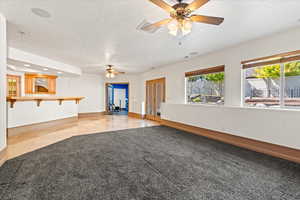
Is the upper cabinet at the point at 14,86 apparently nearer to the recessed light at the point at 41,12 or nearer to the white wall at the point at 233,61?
the recessed light at the point at 41,12

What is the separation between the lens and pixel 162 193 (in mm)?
1726

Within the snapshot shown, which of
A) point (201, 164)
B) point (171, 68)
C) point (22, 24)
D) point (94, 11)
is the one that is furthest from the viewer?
point (171, 68)

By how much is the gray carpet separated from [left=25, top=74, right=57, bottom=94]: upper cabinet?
201 inches

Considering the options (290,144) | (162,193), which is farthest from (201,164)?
(290,144)

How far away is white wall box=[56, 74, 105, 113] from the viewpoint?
7681mm

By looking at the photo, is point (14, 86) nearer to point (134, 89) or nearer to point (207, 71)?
point (134, 89)

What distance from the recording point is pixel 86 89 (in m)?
8.35

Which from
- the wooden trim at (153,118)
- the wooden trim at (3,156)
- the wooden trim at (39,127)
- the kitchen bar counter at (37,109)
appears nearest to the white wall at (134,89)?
the wooden trim at (153,118)

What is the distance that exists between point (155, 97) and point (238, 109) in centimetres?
424

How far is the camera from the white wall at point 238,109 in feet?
9.31

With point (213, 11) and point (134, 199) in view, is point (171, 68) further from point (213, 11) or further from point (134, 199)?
point (134, 199)

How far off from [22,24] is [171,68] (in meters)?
4.86

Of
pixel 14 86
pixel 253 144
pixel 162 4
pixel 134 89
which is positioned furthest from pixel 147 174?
pixel 14 86

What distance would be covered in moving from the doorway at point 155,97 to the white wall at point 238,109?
3.16ft
